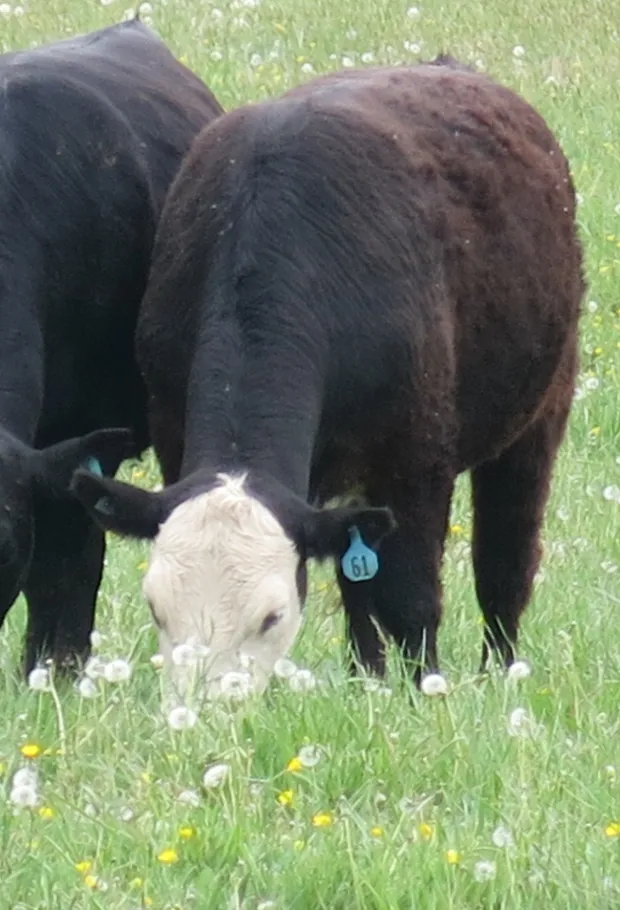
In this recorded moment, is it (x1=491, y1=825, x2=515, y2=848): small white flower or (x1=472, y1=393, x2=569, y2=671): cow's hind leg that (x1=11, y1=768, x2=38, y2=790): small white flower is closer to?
(x1=491, y1=825, x2=515, y2=848): small white flower

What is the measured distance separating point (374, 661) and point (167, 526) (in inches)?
55.1

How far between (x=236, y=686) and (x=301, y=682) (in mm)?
204

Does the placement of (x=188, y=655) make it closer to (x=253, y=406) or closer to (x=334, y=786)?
(x=334, y=786)

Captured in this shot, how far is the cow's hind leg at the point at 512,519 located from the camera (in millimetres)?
7340

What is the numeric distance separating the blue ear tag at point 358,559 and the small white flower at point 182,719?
1016 millimetres

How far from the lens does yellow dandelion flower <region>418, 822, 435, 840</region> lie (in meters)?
3.93

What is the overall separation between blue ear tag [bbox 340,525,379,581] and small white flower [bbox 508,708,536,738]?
849mm

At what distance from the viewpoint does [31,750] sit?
14.5 ft

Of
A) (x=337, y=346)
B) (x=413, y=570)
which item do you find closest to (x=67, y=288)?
(x=337, y=346)

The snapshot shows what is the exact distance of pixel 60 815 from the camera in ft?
13.5

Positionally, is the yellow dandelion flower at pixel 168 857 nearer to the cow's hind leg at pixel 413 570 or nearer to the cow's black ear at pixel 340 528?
the cow's black ear at pixel 340 528

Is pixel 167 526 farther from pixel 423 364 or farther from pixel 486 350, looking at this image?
pixel 486 350

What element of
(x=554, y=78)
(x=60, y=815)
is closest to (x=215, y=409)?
(x=60, y=815)

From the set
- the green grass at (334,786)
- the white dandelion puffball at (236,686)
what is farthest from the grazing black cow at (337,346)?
the green grass at (334,786)
